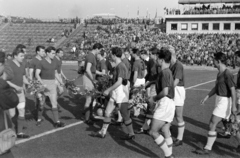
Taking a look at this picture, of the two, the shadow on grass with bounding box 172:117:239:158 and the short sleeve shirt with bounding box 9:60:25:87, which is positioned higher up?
the short sleeve shirt with bounding box 9:60:25:87

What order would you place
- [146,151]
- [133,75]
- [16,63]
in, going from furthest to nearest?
[133,75] → [16,63] → [146,151]

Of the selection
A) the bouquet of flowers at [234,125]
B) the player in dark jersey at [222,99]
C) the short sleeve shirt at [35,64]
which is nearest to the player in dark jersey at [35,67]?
the short sleeve shirt at [35,64]

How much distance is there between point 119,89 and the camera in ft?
24.1

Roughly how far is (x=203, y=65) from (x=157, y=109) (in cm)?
3366

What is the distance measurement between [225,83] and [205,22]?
48583mm

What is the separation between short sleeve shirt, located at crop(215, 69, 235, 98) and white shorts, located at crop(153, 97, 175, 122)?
1.28 m

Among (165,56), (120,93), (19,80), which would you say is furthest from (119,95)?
(19,80)

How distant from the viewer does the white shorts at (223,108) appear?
6348 mm

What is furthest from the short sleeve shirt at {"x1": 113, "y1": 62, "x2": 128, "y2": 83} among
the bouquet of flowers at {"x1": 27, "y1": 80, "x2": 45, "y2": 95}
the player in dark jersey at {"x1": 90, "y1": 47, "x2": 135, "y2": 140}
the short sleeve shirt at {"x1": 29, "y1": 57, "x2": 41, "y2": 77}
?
the short sleeve shirt at {"x1": 29, "y1": 57, "x2": 41, "y2": 77}

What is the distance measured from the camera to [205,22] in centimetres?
5256

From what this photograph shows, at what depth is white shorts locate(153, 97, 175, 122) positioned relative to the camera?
5.71 meters

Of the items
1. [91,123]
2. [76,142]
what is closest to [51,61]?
[91,123]

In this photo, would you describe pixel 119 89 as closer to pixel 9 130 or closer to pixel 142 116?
pixel 142 116

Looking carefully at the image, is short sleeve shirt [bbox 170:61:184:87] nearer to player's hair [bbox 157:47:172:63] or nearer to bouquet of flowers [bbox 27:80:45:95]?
player's hair [bbox 157:47:172:63]
